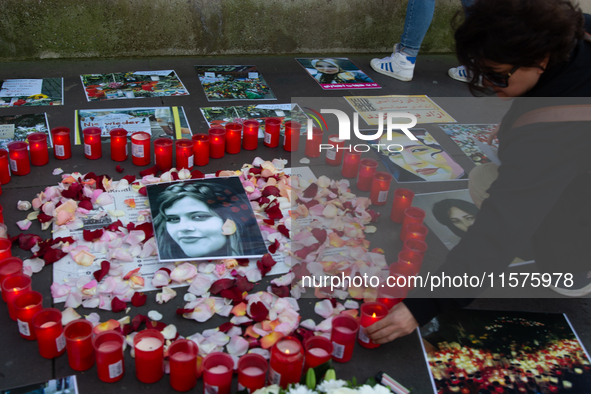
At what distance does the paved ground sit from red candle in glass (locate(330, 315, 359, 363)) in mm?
38

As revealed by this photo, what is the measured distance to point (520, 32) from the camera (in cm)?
112

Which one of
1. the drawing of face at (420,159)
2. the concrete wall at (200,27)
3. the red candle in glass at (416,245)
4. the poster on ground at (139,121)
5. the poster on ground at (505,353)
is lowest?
Answer: the poster on ground at (505,353)

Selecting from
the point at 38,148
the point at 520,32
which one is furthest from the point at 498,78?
the point at 38,148

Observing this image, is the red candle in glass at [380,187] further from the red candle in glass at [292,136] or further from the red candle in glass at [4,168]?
the red candle in glass at [4,168]

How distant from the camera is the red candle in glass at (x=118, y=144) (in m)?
2.02

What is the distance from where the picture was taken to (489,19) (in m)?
1.14

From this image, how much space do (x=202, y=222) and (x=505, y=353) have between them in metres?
1.01

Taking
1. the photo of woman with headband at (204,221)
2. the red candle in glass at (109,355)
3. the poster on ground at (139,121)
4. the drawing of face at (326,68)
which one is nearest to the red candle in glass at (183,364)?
the red candle in glass at (109,355)

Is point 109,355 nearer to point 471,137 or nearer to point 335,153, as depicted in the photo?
point 335,153

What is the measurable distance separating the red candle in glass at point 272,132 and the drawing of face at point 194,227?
1.95 feet

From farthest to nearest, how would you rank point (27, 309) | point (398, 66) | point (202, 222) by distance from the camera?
point (398, 66) → point (202, 222) → point (27, 309)

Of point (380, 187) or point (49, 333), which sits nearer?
point (49, 333)

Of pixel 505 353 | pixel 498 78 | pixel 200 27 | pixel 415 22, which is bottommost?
pixel 505 353

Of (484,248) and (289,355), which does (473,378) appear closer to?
(484,248)
